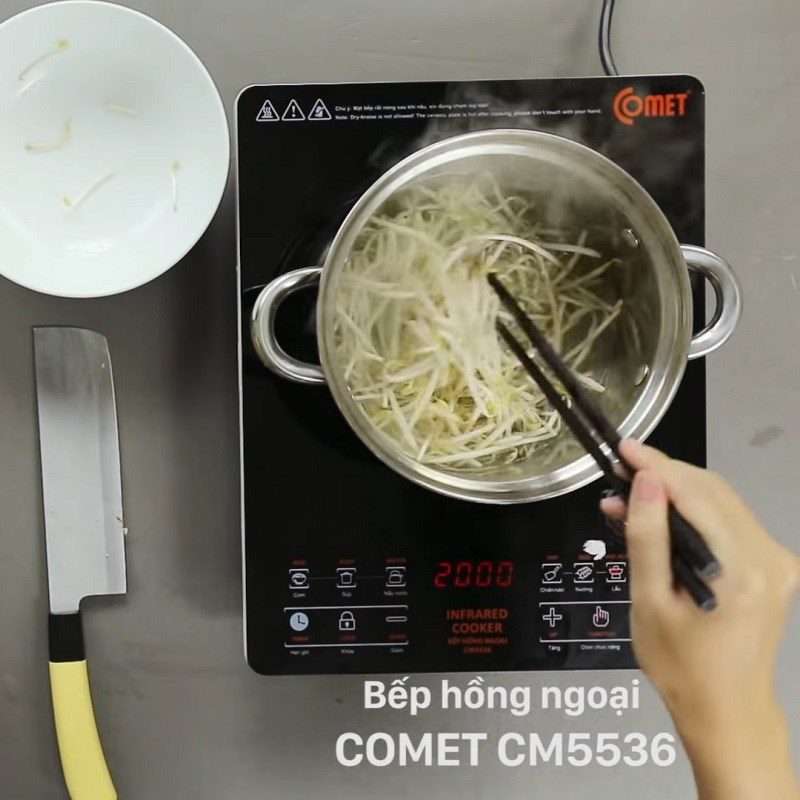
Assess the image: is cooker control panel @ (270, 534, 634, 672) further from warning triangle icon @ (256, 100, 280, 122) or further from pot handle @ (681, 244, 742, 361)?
warning triangle icon @ (256, 100, 280, 122)

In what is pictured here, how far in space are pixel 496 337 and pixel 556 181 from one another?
0.10m

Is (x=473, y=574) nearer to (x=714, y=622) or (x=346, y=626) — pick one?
(x=346, y=626)

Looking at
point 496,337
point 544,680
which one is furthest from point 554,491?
point 544,680

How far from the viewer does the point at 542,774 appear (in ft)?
2.05

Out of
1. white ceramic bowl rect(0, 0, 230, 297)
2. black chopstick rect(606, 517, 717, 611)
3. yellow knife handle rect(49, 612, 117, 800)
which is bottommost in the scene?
yellow knife handle rect(49, 612, 117, 800)

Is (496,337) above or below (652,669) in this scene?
above

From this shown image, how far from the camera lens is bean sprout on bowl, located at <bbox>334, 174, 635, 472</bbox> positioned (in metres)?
0.51

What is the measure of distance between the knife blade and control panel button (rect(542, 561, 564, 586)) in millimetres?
301

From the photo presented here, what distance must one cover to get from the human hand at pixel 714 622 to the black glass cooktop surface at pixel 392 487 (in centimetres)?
17

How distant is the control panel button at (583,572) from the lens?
0.55 m

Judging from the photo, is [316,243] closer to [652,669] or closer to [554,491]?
[554,491]

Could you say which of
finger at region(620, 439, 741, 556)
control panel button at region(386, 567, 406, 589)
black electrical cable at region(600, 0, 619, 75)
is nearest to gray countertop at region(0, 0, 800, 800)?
black electrical cable at region(600, 0, 619, 75)

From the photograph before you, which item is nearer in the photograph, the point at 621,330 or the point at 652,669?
the point at 652,669

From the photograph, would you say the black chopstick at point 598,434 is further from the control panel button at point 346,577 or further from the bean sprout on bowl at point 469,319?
the control panel button at point 346,577
